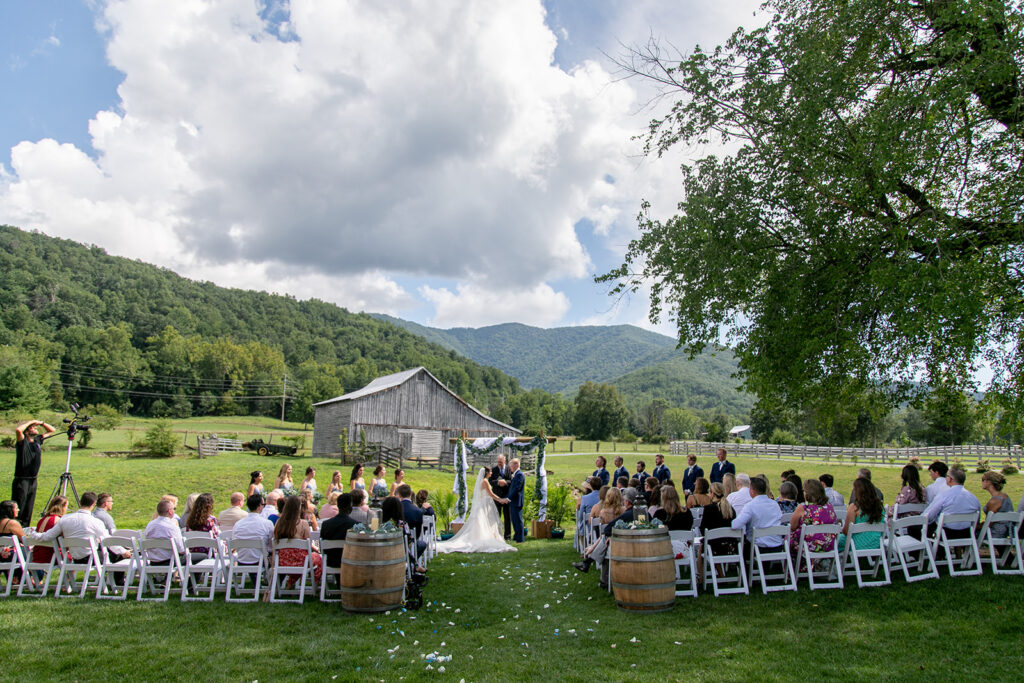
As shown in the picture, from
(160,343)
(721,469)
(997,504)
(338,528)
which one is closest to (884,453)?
(721,469)

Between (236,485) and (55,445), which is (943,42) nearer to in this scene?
(236,485)

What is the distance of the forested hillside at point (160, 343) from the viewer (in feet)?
297

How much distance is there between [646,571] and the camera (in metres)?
7.12

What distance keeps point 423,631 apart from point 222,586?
11.9 ft

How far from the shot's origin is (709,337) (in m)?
12.1

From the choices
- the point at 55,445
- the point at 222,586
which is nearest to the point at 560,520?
the point at 222,586

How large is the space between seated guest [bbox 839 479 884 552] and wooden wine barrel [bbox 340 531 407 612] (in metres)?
5.73

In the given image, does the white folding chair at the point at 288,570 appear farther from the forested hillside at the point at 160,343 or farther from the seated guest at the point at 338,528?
the forested hillside at the point at 160,343

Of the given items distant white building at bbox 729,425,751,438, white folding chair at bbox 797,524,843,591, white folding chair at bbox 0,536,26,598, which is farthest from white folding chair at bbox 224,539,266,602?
distant white building at bbox 729,425,751,438

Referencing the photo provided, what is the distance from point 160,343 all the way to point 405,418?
255ft

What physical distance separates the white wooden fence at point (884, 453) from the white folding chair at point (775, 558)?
28.1 metres

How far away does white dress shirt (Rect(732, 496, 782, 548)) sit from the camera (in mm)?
7855

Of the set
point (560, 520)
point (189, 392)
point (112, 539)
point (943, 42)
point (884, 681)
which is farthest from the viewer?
point (189, 392)

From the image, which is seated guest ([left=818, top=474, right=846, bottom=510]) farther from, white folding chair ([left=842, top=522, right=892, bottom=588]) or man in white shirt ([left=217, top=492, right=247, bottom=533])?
man in white shirt ([left=217, top=492, right=247, bottom=533])
